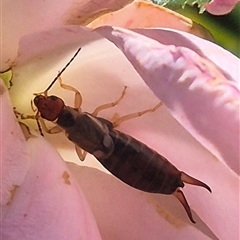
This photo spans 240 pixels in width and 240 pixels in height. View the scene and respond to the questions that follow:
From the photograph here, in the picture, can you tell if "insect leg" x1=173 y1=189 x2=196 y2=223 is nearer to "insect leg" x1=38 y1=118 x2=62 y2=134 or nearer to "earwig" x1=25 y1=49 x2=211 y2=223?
"earwig" x1=25 y1=49 x2=211 y2=223

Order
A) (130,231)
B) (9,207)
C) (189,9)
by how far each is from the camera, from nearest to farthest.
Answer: (9,207) → (130,231) → (189,9)

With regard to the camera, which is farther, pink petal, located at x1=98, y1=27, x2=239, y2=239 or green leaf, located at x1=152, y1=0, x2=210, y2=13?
green leaf, located at x1=152, y1=0, x2=210, y2=13

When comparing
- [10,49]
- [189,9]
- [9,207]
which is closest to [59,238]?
[9,207]

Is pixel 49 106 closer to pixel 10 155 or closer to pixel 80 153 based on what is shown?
pixel 80 153

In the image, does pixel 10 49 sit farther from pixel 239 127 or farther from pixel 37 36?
pixel 239 127

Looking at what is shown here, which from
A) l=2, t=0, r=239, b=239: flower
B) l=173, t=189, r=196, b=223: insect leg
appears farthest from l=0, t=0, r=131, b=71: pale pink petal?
l=173, t=189, r=196, b=223: insect leg

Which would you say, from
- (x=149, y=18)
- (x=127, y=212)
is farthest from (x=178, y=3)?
(x=127, y=212)

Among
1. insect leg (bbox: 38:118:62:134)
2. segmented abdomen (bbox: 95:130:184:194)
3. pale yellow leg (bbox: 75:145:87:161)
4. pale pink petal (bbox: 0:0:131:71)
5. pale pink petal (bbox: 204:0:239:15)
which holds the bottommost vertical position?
insect leg (bbox: 38:118:62:134)

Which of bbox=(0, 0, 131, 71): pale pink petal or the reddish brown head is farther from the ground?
bbox=(0, 0, 131, 71): pale pink petal

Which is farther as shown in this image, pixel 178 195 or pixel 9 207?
pixel 178 195

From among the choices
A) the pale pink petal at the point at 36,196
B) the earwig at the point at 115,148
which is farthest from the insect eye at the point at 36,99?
the pale pink petal at the point at 36,196
